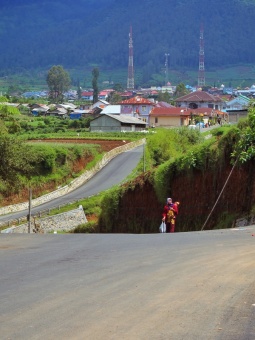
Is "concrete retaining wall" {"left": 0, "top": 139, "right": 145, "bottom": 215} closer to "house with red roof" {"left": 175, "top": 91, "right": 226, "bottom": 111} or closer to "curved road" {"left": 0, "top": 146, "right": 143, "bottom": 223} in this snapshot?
"curved road" {"left": 0, "top": 146, "right": 143, "bottom": 223}

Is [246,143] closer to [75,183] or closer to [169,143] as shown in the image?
[75,183]

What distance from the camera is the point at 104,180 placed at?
60.6 metres

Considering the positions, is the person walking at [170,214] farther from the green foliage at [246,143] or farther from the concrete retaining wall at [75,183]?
the concrete retaining wall at [75,183]

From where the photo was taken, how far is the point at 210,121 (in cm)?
11044

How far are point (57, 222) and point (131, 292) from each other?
3415 centimetres

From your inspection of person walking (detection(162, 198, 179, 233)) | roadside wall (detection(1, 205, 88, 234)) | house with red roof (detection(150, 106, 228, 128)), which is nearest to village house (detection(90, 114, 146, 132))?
house with red roof (detection(150, 106, 228, 128))

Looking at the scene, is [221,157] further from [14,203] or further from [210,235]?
[14,203]

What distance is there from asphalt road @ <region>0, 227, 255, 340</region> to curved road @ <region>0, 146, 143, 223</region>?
A: 31.1 m

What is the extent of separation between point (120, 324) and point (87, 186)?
51.5m

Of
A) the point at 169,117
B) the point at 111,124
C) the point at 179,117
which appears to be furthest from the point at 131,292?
the point at 169,117

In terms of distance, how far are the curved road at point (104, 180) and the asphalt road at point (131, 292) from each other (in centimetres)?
3107

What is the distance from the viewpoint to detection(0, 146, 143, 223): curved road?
51.2m

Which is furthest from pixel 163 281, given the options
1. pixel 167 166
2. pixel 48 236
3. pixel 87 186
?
pixel 87 186

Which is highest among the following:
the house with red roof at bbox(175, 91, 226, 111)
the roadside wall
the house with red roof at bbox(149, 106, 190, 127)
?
the house with red roof at bbox(175, 91, 226, 111)
